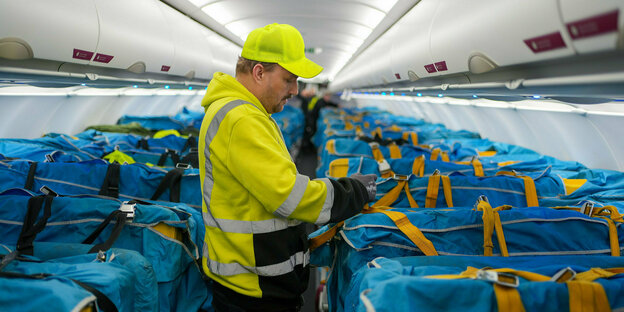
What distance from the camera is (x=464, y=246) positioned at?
2.18m

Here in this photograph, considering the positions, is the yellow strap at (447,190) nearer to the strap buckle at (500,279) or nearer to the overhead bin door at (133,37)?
the strap buckle at (500,279)

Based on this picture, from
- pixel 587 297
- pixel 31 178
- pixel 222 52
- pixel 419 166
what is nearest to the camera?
pixel 587 297

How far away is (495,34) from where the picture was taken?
201 cm

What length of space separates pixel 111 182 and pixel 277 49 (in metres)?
2.10

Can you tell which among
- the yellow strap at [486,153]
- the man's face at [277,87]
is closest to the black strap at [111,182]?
the man's face at [277,87]

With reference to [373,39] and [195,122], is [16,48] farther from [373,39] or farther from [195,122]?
[373,39]

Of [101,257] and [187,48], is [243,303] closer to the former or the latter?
[101,257]

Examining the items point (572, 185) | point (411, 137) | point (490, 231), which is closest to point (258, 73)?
point (490, 231)

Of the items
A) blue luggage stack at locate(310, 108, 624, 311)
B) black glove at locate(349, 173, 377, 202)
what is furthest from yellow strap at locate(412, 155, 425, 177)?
black glove at locate(349, 173, 377, 202)

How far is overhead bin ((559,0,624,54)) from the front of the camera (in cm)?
109

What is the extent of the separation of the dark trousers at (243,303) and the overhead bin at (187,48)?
10.3 ft

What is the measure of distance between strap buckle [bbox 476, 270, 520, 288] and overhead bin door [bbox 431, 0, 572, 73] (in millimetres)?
927

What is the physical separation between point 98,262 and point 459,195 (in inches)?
107

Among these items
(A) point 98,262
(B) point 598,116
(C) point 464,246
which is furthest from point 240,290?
(B) point 598,116
